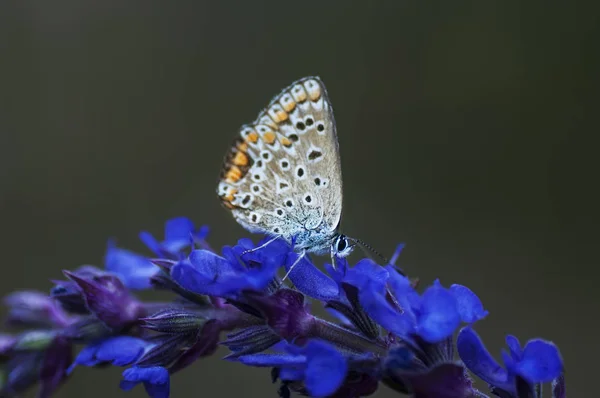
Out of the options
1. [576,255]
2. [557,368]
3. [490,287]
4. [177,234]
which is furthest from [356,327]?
[576,255]

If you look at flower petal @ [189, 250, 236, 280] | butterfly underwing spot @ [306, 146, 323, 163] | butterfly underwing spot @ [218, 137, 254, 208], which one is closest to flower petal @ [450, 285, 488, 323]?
flower petal @ [189, 250, 236, 280]

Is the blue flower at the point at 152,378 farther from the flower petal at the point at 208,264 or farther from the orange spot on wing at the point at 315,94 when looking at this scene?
the orange spot on wing at the point at 315,94

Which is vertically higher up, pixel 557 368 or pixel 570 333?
pixel 557 368

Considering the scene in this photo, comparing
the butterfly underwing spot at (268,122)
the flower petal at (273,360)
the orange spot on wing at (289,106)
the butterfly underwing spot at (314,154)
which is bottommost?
the flower petal at (273,360)

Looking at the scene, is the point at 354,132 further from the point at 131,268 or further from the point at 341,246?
the point at 131,268

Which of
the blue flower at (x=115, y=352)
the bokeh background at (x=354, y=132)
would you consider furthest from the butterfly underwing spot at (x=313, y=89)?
the bokeh background at (x=354, y=132)

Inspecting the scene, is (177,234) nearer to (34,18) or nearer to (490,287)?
(490,287)

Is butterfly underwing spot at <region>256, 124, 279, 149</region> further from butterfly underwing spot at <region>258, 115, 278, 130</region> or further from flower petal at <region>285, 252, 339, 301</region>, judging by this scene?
flower petal at <region>285, 252, 339, 301</region>
